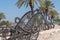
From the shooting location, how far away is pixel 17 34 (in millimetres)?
12203

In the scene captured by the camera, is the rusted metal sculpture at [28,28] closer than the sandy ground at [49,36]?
Yes

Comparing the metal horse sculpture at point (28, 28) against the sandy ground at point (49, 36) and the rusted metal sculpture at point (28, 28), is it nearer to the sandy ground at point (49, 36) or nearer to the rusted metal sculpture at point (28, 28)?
the rusted metal sculpture at point (28, 28)

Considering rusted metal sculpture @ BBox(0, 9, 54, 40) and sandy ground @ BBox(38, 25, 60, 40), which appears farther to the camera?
sandy ground @ BBox(38, 25, 60, 40)

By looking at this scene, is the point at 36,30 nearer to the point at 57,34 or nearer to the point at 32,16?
the point at 32,16

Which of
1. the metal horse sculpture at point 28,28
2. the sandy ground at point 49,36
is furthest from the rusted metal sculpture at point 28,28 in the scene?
the sandy ground at point 49,36

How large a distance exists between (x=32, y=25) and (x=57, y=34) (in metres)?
2.71

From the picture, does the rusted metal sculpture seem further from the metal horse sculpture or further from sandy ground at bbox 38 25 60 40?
sandy ground at bbox 38 25 60 40

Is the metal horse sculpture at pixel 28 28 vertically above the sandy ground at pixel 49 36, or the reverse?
the metal horse sculpture at pixel 28 28

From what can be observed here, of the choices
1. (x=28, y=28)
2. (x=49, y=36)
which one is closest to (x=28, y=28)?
(x=28, y=28)

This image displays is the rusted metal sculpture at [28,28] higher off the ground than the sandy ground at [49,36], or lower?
A: higher

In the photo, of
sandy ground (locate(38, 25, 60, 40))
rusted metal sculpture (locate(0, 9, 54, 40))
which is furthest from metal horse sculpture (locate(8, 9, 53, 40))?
sandy ground (locate(38, 25, 60, 40))

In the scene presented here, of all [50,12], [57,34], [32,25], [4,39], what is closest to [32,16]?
[32,25]

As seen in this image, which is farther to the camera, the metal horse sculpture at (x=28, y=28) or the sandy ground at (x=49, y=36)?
the sandy ground at (x=49, y=36)

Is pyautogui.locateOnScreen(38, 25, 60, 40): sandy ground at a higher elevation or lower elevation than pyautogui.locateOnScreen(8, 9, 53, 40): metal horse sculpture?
lower
